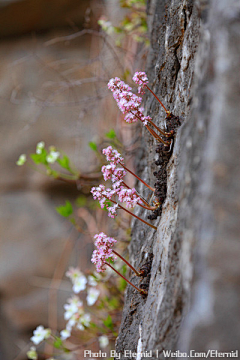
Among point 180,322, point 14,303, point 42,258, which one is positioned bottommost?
point 180,322

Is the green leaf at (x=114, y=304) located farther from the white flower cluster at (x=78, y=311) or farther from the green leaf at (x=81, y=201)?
the green leaf at (x=81, y=201)

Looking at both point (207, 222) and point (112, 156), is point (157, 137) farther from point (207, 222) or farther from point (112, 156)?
point (207, 222)

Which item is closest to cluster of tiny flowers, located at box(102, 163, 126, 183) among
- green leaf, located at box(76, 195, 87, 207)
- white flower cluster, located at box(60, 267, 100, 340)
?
white flower cluster, located at box(60, 267, 100, 340)

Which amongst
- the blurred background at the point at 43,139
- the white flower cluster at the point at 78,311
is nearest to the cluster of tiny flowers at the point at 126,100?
the white flower cluster at the point at 78,311

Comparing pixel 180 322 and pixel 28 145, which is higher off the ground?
pixel 28 145

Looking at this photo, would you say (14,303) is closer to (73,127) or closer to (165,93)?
(73,127)

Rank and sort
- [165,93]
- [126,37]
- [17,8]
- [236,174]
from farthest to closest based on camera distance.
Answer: [17,8]
[126,37]
[165,93]
[236,174]

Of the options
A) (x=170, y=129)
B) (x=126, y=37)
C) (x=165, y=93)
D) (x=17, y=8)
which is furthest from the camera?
(x=17, y=8)

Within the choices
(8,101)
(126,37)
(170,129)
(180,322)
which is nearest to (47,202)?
(8,101)

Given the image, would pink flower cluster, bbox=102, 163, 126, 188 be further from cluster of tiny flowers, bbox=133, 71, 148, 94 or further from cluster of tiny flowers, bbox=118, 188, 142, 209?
cluster of tiny flowers, bbox=133, 71, 148, 94
